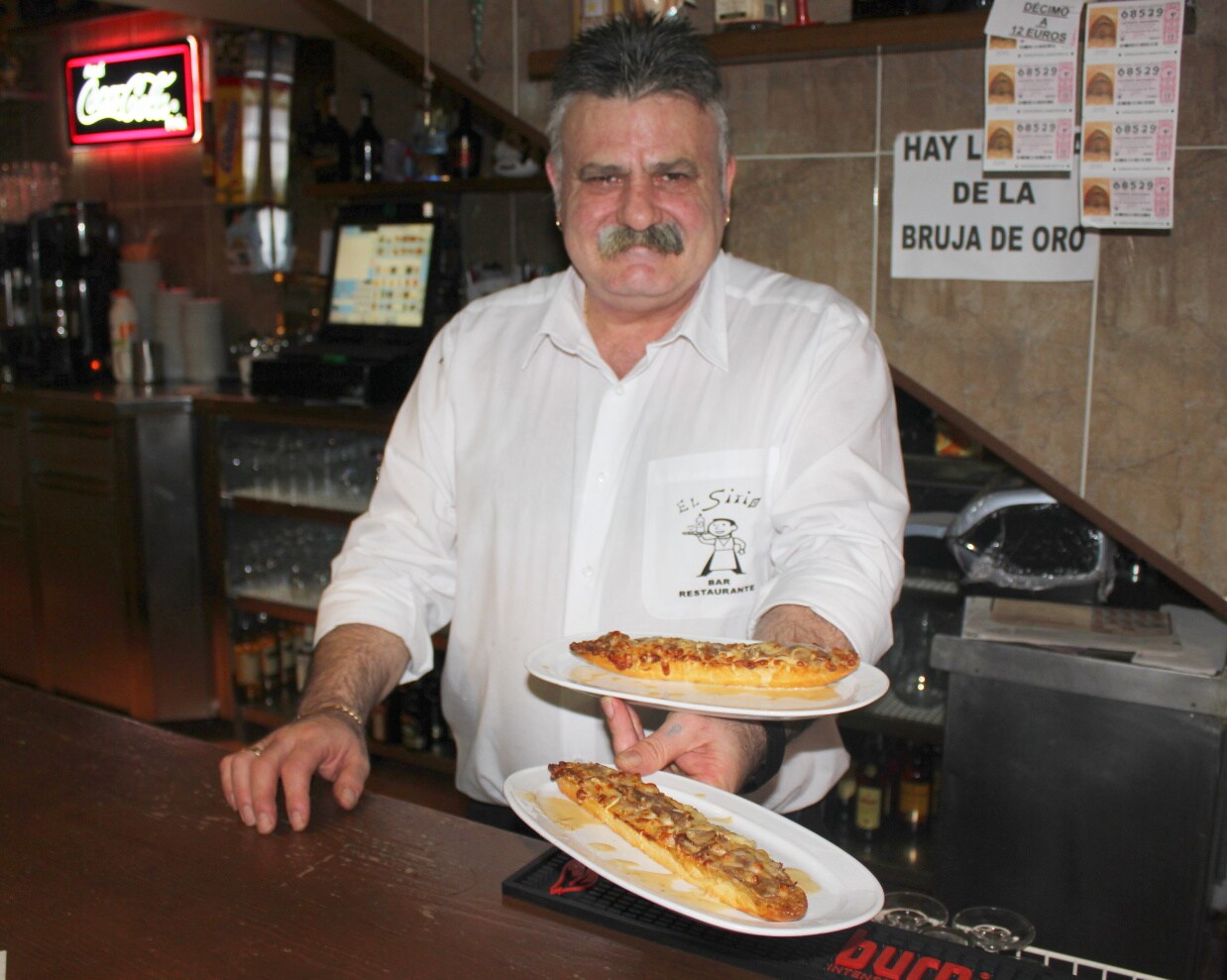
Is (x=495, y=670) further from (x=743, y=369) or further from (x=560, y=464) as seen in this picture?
(x=743, y=369)

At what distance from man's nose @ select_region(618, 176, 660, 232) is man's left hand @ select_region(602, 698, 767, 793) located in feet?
2.39

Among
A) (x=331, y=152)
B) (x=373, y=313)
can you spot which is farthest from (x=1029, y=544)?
(x=331, y=152)

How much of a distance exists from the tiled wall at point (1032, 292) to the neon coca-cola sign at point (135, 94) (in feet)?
7.34

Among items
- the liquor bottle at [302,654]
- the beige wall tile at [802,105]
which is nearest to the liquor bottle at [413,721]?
the liquor bottle at [302,654]

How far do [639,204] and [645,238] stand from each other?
0.05 metres

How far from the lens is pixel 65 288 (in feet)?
14.4

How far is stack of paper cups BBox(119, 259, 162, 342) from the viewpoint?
182 inches

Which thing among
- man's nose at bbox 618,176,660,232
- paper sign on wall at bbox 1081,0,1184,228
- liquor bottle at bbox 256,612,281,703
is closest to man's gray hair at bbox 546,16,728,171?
man's nose at bbox 618,176,660,232

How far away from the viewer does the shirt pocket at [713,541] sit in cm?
168

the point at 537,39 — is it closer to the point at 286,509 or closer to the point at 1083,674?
the point at 286,509

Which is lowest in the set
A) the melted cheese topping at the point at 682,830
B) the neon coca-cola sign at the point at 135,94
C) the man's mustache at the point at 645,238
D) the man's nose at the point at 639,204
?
the melted cheese topping at the point at 682,830

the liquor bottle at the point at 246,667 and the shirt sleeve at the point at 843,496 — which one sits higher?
the shirt sleeve at the point at 843,496

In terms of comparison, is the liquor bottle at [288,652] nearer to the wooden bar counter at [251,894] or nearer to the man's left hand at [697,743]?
the wooden bar counter at [251,894]

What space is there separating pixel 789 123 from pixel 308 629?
2356 mm
